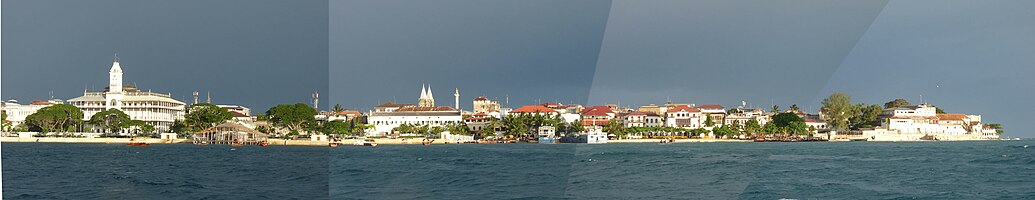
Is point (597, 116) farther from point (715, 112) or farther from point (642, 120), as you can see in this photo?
point (715, 112)

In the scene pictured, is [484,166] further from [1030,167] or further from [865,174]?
[1030,167]

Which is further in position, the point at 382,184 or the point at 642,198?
the point at 382,184

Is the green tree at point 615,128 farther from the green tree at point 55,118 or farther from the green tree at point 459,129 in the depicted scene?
the green tree at point 55,118

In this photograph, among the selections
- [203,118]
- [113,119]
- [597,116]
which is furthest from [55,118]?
[597,116]

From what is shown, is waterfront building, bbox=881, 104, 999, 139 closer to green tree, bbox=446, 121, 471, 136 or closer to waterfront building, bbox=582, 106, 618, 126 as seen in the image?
waterfront building, bbox=582, 106, 618, 126

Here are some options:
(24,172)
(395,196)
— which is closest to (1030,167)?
(395,196)

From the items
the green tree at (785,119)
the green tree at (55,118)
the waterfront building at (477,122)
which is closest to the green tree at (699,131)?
the green tree at (785,119)
